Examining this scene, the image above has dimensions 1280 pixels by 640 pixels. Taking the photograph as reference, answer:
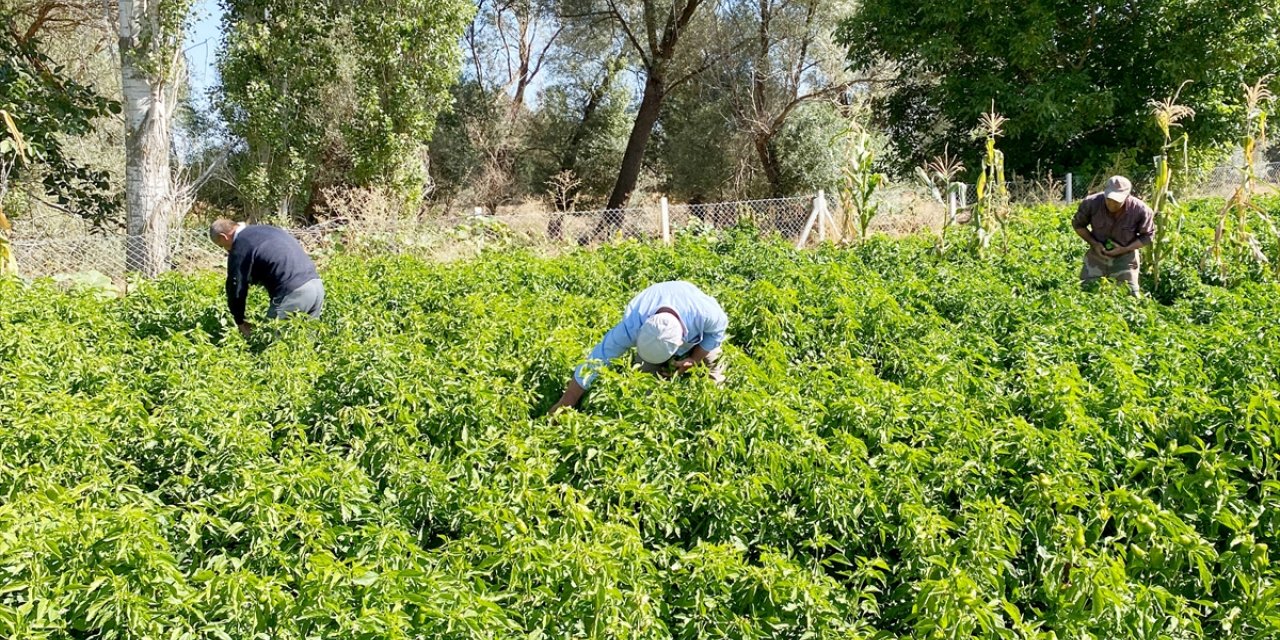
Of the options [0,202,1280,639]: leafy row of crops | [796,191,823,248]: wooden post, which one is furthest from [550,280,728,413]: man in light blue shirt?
[796,191,823,248]: wooden post

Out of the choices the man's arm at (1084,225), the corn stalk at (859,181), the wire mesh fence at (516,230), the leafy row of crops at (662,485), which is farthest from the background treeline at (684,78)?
the leafy row of crops at (662,485)

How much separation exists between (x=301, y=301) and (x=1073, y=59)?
17716mm

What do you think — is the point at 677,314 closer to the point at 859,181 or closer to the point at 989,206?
the point at 989,206

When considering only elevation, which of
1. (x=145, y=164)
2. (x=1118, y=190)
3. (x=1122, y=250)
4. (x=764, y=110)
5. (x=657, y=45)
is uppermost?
(x=657, y=45)

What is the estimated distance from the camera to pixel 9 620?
2.52m

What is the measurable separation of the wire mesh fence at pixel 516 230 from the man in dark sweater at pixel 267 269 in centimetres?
548

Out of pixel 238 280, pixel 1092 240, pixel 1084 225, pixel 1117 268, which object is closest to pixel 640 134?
pixel 1084 225

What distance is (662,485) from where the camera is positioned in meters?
3.45

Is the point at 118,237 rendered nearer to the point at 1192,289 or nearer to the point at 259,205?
the point at 259,205

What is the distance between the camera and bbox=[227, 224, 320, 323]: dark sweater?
650cm

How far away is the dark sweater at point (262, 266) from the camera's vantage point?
21.3 feet

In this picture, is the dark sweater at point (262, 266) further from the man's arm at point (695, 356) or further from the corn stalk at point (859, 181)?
the corn stalk at point (859, 181)

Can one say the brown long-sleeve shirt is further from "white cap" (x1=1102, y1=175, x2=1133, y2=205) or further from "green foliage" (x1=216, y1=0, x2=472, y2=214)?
"green foliage" (x1=216, y1=0, x2=472, y2=214)

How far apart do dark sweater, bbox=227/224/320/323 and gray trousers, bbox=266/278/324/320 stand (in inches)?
1.3
